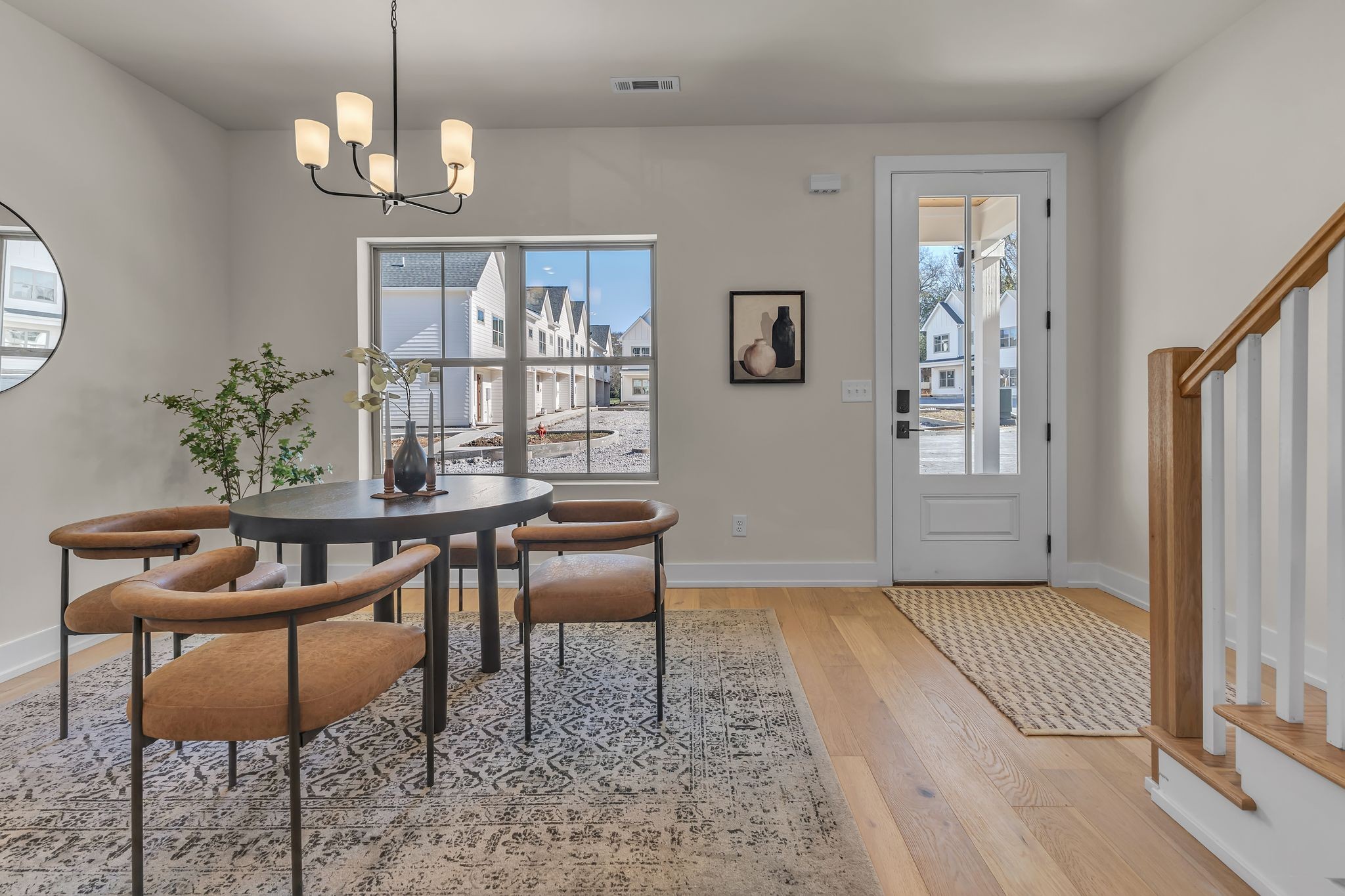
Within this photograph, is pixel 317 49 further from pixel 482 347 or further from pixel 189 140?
pixel 482 347

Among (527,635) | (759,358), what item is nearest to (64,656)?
(527,635)

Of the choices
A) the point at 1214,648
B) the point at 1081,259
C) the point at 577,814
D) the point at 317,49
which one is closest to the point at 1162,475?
the point at 1214,648

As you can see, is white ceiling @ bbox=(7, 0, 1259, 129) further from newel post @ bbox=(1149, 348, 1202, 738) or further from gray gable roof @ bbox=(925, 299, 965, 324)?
newel post @ bbox=(1149, 348, 1202, 738)

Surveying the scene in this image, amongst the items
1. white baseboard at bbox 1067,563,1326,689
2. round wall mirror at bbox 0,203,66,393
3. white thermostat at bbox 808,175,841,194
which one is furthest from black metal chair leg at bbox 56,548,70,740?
white baseboard at bbox 1067,563,1326,689

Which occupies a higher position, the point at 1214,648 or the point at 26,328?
the point at 26,328

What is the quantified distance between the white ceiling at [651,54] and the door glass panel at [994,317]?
558 millimetres

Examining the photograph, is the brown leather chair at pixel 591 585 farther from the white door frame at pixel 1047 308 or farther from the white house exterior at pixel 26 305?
the white house exterior at pixel 26 305

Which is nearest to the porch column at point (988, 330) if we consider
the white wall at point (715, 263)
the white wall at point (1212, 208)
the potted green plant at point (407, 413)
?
the white wall at point (715, 263)

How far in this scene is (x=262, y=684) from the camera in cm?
131

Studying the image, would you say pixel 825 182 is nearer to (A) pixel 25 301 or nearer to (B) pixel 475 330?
(B) pixel 475 330

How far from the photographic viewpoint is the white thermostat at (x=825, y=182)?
3.55m

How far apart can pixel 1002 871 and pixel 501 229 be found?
3.61m

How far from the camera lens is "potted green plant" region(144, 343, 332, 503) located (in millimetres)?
3129

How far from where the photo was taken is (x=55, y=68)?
8.89 ft
